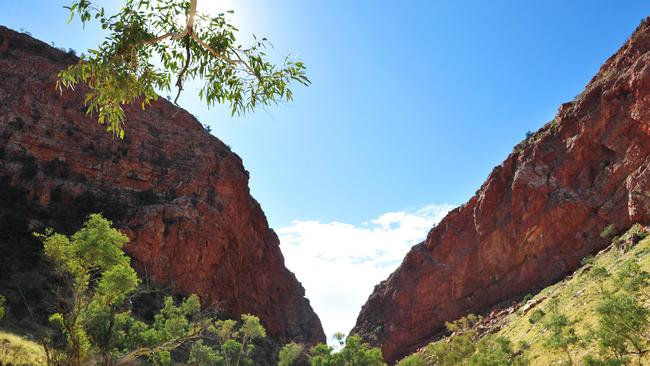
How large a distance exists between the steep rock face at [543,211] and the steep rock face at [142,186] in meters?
29.8

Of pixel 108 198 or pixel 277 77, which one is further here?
pixel 108 198

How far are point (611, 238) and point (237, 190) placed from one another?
56138mm

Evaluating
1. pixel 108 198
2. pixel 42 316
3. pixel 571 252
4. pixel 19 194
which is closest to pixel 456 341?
pixel 571 252

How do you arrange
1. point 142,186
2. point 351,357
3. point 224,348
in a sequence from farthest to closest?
point 142,186, point 351,357, point 224,348

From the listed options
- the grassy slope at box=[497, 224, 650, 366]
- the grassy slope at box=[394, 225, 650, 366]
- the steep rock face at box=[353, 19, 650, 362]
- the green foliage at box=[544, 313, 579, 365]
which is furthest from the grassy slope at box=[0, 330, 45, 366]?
the steep rock face at box=[353, 19, 650, 362]

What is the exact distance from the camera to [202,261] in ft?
200

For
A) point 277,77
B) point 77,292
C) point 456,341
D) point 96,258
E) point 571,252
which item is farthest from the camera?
point 571,252

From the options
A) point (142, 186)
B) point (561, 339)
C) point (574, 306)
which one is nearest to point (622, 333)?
point (561, 339)

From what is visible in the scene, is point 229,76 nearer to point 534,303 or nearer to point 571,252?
point 534,303

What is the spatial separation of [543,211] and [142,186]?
5806cm

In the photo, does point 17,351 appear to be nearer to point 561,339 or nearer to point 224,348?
point 224,348

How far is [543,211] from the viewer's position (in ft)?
182

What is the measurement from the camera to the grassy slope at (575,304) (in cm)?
2744

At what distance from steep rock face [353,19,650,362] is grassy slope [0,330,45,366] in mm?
47678
